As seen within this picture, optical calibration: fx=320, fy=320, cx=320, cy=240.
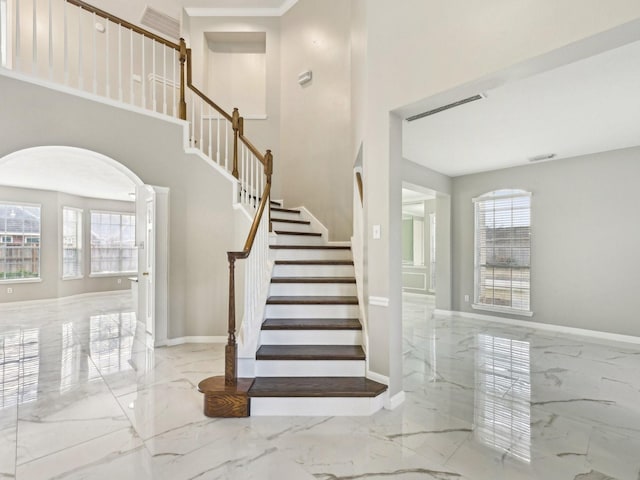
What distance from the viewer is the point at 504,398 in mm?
2770

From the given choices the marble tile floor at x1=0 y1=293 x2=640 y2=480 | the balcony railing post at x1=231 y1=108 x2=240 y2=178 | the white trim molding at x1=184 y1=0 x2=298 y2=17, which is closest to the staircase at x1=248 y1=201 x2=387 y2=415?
the marble tile floor at x1=0 y1=293 x2=640 y2=480

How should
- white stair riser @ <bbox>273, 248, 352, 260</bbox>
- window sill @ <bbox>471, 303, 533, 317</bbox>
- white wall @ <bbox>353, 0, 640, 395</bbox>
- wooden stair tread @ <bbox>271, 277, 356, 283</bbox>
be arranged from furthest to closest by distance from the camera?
1. window sill @ <bbox>471, 303, 533, 317</bbox>
2. white stair riser @ <bbox>273, 248, 352, 260</bbox>
3. wooden stair tread @ <bbox>271, 277, 356, 283</bbox>
4. white wall @ <bbox>353, 0, 640, 395</bbox>

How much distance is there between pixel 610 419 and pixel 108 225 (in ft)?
34.5

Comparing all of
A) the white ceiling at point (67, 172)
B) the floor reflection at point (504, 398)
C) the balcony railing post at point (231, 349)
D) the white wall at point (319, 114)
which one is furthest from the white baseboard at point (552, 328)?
the white ceiling at point (67, 172)

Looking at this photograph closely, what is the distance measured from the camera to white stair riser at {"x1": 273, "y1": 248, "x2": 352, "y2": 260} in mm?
4020

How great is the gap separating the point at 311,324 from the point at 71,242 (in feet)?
26.8

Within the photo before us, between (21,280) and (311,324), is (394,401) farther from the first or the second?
(21,280)

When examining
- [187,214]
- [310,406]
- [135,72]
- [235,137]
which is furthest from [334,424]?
[135,72]

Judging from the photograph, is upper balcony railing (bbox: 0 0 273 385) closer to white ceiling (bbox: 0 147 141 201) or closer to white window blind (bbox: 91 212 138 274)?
white ceiling (bbox: 0 147 141 201)

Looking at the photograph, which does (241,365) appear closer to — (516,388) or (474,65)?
(516,388)

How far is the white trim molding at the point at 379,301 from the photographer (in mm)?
2629

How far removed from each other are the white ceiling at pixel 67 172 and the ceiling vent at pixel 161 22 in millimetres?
3055

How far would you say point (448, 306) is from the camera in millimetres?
6266

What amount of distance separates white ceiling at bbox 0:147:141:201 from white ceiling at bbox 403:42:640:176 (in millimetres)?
4043
